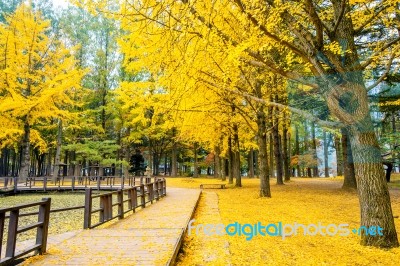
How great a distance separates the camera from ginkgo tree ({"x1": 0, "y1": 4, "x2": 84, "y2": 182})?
1845 centimetres

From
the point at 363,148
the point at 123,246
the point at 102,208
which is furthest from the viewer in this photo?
the point at 102,208

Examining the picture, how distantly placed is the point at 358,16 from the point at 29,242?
10.2 meters

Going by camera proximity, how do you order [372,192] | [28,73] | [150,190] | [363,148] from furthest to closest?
[28,73] → [150,190] → [363,148] → [372,192]

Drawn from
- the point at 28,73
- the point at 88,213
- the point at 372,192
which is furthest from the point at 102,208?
the point at 28,73

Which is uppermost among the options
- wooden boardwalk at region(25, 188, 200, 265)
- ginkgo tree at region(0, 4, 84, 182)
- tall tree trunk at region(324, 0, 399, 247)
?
ginkgo tree at region(0, 4, 84, 182)

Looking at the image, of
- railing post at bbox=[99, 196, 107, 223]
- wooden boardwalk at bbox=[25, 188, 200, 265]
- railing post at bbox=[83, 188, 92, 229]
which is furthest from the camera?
railing post at bbox=[99, 196, 107, 223]

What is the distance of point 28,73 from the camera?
20297mm

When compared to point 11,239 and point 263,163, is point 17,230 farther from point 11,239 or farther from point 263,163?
point 263,163

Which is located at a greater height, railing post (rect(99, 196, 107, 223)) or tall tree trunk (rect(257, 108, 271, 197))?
tall tree trunk (rect(257, 108, 271, 197))

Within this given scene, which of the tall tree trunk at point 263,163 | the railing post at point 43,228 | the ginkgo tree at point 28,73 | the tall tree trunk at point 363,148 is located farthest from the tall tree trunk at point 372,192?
the ginkgo tree at point 28,73

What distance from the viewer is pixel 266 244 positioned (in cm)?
589

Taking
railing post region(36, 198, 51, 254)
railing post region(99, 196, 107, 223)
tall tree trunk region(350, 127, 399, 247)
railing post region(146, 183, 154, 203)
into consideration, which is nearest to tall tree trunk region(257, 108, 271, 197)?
railing post region(146, 183, 154, 203)

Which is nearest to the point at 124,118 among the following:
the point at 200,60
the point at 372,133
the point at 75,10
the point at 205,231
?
the point at 75,10

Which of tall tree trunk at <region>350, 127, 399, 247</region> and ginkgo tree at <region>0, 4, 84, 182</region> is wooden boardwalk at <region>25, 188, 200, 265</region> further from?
ginkgo tree at <region>0, 4, 84, 182</region>
